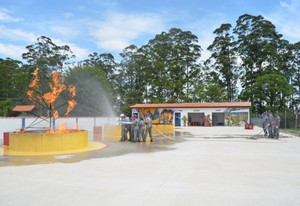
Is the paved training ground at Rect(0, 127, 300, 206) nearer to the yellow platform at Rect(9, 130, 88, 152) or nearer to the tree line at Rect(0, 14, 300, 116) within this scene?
the yellow platform at Rect(9, 130, 88, 152)

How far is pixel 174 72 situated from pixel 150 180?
2230 inches

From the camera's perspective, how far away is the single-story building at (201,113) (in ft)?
136

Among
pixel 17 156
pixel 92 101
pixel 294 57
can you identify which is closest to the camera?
pixel 17 156

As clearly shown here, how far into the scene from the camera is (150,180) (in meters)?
7.95

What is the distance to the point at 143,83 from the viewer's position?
66.2 meters

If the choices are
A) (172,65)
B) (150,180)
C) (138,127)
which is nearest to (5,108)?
(172,65)

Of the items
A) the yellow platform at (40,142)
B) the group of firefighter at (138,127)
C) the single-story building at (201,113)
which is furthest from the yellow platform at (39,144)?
the single-story building at (201,113)

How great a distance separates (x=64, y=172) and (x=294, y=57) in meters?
60.9

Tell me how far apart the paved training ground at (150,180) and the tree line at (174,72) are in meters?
42.7

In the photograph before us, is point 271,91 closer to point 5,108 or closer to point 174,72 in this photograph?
point 174,72

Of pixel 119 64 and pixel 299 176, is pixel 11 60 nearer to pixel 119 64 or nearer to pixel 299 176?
pixel 119 64

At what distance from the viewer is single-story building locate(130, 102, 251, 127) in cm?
4153

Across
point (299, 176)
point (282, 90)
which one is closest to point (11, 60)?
point (282, 90)

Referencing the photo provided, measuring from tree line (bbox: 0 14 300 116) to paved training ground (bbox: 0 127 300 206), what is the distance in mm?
42688
